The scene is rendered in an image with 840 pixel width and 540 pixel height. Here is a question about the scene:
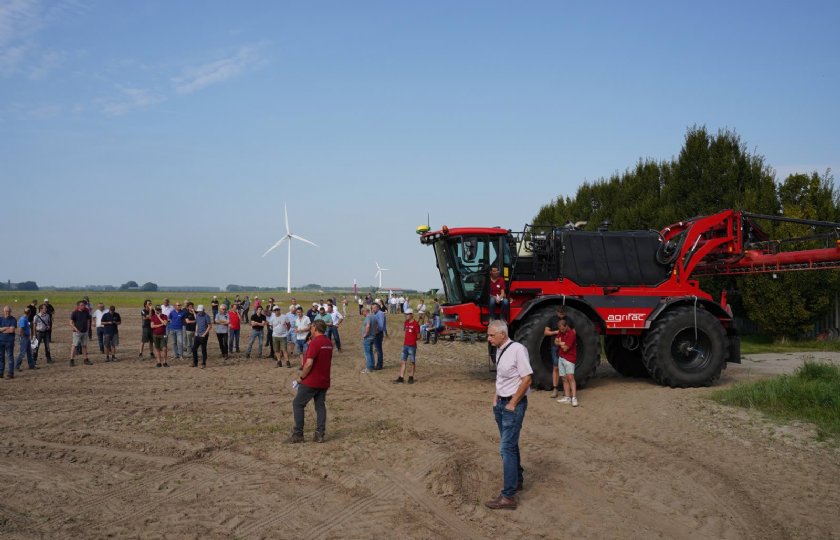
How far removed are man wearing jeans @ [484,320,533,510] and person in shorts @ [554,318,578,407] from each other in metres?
5.59

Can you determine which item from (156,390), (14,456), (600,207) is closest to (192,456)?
(14,456)

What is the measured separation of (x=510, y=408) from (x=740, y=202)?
72.5 feet

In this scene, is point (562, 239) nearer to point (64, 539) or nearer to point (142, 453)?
point (142, 453)

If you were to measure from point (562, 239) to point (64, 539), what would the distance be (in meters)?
11.0

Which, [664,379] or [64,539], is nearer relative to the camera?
[64,539]

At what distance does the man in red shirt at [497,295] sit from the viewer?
13750 mm

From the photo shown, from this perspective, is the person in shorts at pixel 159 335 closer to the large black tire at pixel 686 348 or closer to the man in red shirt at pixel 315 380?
the man in red shirt at pixel 315 380

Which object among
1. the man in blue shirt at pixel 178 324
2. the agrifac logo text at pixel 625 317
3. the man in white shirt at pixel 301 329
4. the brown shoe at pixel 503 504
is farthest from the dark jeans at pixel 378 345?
the brown shoe at pixel 503 504

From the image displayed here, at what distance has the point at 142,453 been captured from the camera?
29.8ft

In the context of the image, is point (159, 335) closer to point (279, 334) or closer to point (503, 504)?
point (279, 334)

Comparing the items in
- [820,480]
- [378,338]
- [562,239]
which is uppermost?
[562,239]

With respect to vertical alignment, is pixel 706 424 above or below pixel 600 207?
below

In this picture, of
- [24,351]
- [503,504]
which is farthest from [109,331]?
[503,504]

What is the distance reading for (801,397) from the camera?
1098cm
